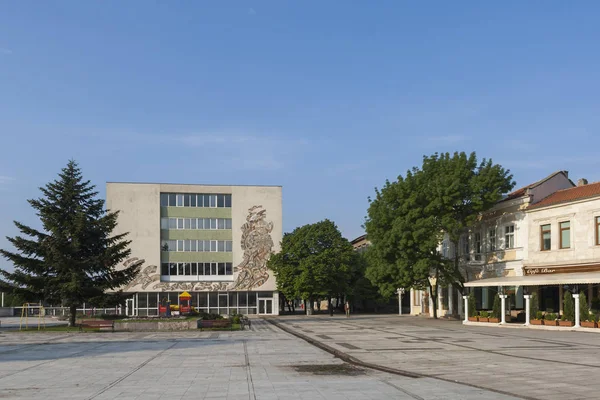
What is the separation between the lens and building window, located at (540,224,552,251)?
1710 inches

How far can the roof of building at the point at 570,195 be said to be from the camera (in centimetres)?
4056

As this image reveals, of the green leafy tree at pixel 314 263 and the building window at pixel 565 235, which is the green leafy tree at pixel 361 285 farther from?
Result: the building window at pixel 565 235

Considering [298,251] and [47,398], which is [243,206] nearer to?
[298,251]

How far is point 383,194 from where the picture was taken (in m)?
51.8

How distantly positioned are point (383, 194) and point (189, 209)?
34676mm

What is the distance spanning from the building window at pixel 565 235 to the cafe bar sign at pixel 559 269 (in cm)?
159

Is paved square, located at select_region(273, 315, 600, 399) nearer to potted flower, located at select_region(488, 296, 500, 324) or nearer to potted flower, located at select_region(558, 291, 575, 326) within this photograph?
potted flower, located at select_region(558, 291, 575, 326)

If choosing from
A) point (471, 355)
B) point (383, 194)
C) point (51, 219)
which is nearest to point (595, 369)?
point (471, 355)

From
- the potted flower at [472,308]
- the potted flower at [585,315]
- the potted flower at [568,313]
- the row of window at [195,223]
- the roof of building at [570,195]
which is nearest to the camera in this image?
the potted flower at [585,315]

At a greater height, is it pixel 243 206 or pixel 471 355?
pixel 243 206

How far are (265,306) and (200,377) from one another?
6456 centimetres

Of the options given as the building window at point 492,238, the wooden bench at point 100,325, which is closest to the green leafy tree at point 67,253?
the wooden bench at point 100,325

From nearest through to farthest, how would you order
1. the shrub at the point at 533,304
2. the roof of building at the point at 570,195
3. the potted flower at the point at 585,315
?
the potted flower at the point at 585,315, the roof of building at the point at 570,195, the shrub at the point at 533,304

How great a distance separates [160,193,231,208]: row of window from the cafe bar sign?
44690 mm
